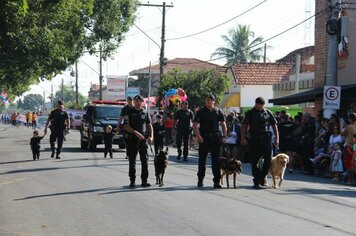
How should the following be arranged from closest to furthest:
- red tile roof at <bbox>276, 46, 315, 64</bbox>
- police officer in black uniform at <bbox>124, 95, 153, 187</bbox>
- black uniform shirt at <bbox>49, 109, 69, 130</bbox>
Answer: police officer in black uniform at <bbox>124, 95, 153, 187</bbox>
black uniform shirt at <bbox>49, 109, 69, 130</bbox>
red tile roof at <bbox>276, 46, 315, 64</bbox>

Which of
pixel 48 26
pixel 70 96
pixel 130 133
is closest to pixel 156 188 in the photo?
pixel 130 133

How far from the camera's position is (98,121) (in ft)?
83.8

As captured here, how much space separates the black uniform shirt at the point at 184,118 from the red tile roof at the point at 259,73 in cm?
3483

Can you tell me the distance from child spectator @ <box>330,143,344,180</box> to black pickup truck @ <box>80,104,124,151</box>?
9.76m

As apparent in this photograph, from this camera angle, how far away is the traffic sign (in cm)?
2044

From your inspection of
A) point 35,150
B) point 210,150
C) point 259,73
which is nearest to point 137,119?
point 210,150

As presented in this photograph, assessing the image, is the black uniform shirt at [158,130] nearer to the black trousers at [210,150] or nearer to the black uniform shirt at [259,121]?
the black trousers at [210,150]

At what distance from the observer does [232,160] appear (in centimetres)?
1323

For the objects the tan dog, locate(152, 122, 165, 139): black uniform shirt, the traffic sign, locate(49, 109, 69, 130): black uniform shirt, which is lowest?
the tan dog

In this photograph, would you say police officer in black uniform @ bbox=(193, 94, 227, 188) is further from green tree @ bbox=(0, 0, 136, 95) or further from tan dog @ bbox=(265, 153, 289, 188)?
green tree @ bbox=(0, 0, 136, 95)

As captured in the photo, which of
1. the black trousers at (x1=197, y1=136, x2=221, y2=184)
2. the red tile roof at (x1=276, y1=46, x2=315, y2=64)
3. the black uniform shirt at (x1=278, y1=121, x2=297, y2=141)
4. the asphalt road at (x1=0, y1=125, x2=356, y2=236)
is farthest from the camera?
the red tile roof at (x1=276, y1=46, x2=315, y2=64)

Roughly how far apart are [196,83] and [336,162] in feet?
92.7

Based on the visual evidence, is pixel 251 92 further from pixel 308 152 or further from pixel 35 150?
pixel 308 152

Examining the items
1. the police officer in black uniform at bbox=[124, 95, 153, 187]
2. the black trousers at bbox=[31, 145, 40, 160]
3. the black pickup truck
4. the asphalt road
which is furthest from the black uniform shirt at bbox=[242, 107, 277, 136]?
the black pickup truck
